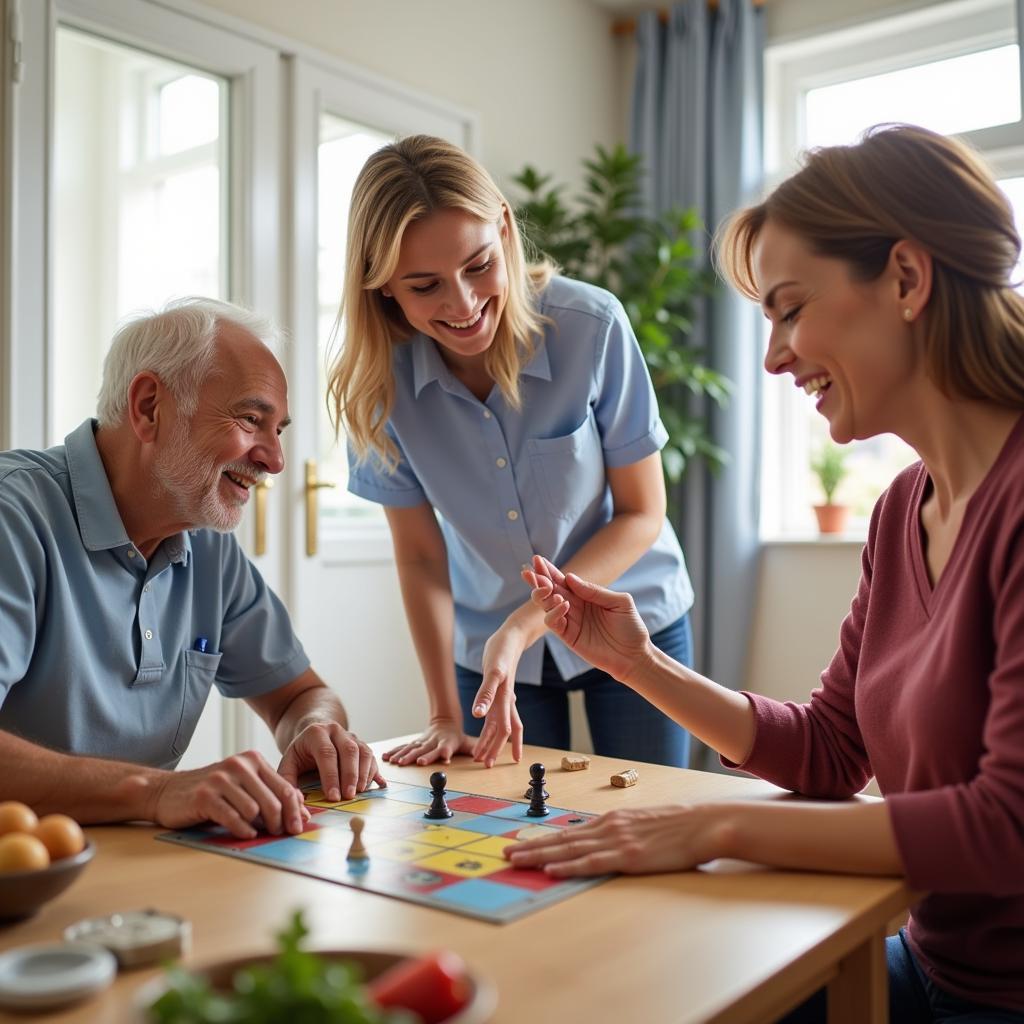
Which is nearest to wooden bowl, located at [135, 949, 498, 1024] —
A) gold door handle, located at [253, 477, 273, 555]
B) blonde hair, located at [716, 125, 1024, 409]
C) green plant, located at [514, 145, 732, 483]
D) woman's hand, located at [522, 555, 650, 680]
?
woman's hand, located at [522, 555, 650, 680]

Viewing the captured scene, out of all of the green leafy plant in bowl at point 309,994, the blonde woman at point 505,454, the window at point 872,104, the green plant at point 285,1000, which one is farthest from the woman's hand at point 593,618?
the window at point 872,104

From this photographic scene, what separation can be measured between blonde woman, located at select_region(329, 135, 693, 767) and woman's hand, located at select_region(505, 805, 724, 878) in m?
0.82

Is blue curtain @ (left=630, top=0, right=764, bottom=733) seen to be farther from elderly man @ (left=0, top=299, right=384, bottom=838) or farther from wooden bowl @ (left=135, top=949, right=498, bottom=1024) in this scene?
wooden bowl @ (left=135, top=949, right=498, bottom=1024)

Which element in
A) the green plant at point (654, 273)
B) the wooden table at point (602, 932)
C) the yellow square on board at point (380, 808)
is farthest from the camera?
the green plant at point (654, 273)

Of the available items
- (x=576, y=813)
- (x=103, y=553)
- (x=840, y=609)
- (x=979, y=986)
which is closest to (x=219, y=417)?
(x=103, y=553)

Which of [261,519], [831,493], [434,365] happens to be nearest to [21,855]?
[434,365]

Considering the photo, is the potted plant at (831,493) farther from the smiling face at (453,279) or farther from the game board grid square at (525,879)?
the game board grid square at (525,879)

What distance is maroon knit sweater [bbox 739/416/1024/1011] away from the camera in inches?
44.3

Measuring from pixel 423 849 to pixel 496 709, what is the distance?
1.63 feet

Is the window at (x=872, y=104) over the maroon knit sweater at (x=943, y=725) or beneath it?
over

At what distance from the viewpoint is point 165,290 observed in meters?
3.42

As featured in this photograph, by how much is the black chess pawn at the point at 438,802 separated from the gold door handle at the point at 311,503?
2.21 meters

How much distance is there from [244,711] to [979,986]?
2.51 metres

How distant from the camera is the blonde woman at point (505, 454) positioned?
82.7 inches
